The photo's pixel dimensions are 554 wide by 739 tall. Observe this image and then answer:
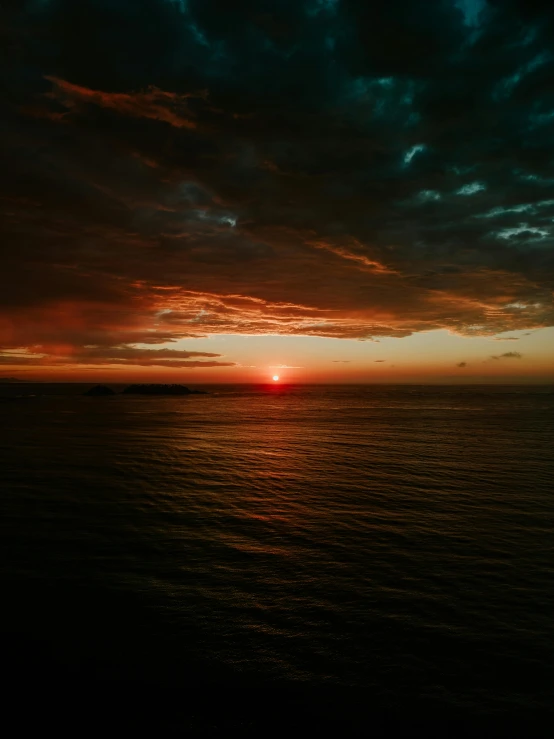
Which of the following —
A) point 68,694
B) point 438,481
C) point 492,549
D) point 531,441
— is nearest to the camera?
point 68,694

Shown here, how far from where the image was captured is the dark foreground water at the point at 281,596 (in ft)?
38.5

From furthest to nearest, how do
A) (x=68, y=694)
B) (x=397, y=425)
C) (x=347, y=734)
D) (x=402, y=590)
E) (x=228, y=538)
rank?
1. (x=397, y=425)
2. (x=228, y=538)
3. (x=402, y=590)
4. (x=68, y=694)
5. (x=347, y=734)

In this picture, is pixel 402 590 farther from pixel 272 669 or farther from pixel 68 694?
pixel 68 694

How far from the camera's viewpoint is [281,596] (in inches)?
666

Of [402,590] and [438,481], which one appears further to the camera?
[438,481]

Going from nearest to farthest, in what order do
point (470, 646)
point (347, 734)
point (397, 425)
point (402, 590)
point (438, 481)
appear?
1. point (347, 734)
2. point (470, 646)
3. point (402, 590)
4. point (438, 481)
5. point (397, 425)

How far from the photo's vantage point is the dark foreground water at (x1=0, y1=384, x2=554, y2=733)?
38.5 feet

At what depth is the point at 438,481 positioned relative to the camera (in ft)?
122

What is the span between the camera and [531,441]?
6159 centimetres

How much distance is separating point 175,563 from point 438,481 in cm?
2537

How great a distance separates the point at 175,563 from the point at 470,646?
12.4 meters

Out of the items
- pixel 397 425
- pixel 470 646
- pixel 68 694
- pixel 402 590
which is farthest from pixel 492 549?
pixel 397 425

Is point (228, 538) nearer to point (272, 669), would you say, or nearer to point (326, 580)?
point (326, 580)

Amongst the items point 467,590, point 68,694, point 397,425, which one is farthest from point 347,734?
Result: point 397,425
